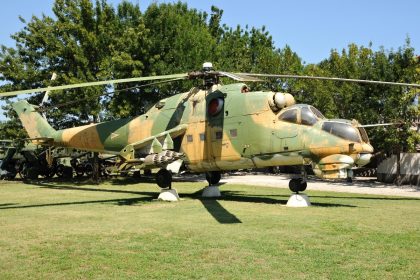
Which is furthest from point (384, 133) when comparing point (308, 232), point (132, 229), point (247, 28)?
point (247, 28)

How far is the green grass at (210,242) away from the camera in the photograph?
638 centimetres

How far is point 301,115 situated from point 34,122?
13.3 meters

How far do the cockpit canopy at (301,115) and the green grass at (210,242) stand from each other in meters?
2.71

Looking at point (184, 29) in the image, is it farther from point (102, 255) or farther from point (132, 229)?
point (102, 255)

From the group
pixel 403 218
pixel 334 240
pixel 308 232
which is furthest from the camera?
pixel 403 218

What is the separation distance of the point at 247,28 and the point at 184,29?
26757 mm

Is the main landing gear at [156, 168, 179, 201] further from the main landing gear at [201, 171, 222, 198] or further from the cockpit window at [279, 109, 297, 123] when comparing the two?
the cockpit window at [279, 109, 297, 123]

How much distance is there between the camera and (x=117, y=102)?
2570 cm

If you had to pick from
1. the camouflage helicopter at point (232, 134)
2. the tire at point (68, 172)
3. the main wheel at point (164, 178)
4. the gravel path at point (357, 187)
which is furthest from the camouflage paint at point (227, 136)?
the tire at point (68, 172)

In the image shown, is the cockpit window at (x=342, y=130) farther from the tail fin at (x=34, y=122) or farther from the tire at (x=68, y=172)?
the tire at (x=68, y=172)

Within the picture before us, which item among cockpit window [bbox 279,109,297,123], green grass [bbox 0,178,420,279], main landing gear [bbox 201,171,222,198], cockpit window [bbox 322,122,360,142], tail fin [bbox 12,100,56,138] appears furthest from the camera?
tail fin [bbox 12,100,56,138]

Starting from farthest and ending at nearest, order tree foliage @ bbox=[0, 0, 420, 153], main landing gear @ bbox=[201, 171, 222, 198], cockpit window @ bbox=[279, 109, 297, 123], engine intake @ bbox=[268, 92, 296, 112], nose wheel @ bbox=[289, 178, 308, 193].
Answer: tree foliage @ bbox=[0, 0, 420, 153], main landing gear @ bbox=[201, 171, 222, 198], nose wheel @ bbox=[289, 178, 308, 193], engine intake @ bbox=[268, 92, 296, 112], cockpit window @ bbox=[279, 109, 297, 123]

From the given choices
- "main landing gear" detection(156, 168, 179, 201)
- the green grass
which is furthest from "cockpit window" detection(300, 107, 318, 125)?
"main landing gear" detection(156, 168, 179, 201)

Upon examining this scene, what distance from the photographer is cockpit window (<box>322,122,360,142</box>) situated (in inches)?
504
